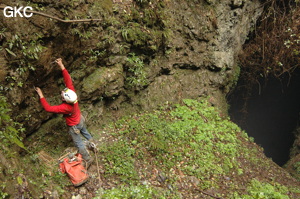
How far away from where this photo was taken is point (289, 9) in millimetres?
11344

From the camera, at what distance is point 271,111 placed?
16.8 m

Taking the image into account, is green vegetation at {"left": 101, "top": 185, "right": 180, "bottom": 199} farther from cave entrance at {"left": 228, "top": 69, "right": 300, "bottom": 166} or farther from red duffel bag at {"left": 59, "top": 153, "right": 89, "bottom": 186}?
cave entrance at {"left": 228, "top": 69, "right": 300, "bottom": 166}

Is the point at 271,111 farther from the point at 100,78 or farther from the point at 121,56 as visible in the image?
the point at 100,78

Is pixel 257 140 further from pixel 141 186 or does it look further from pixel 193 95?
pixel 141 186

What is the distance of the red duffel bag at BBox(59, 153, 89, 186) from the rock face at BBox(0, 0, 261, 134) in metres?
1.21

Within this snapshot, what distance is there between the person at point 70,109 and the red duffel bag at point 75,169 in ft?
0.94

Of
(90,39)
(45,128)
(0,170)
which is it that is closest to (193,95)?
(90,39)

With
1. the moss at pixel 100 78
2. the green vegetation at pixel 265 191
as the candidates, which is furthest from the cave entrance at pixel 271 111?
the moss at pixel 100 78

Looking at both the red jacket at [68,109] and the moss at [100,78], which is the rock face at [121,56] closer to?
the moss at [100,78]

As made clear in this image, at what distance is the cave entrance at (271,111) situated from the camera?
14.9m

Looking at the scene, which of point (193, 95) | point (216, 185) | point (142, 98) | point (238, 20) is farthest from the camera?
point (238, 20)

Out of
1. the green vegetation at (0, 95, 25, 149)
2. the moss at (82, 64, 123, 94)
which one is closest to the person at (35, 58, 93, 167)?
the green vegetation at (0, 95, 25, 149)

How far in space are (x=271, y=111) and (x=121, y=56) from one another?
14.4 m

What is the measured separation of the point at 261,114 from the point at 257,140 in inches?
81.9
